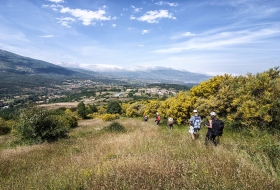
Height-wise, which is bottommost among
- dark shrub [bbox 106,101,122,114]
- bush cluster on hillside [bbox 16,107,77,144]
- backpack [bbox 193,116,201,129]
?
dark shrub [bbox 106,101,122,114]

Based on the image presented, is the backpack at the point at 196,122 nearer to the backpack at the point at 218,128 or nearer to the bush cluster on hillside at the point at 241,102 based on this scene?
the backpack at the point at 218,128

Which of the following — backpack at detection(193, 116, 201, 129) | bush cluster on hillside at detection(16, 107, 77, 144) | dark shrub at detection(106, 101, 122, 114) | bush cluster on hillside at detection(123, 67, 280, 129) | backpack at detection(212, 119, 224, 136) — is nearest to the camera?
backpack at detection(212, 119, 224, 136)

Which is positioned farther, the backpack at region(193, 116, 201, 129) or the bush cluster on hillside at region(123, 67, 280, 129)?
the bush cluster on hillside at region(123, 67, 280, 129)

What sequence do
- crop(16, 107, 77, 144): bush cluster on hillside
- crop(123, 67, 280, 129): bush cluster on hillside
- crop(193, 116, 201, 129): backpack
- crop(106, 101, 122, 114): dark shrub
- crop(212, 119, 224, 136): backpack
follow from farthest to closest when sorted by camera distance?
1. crop(106, 101, 122, 114): dark shrub
2. crop(123, 67, 280, 129): bush cluster on hillside
3. crop(16, 107, 77, 144): bush cluster on hillside
4. crop(193, 116, 201, 129): backpack
5. crop(212, 119, 224, 136): backpack

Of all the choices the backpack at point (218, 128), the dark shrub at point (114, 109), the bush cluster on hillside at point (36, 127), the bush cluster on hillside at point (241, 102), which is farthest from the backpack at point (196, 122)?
the dark shrub at point (114, 109)

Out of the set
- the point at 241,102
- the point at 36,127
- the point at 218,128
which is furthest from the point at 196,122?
the point at 36,127

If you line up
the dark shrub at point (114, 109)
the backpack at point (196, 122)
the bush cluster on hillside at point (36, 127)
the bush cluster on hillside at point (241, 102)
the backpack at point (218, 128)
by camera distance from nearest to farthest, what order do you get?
the backpack at point (218, 128) → the backpack at point (196, 122) → the bush cluster on hillside at point (36, 127) → the bush cluster on hillside at point (241, 102) → the dark shrub at point (114, 109)

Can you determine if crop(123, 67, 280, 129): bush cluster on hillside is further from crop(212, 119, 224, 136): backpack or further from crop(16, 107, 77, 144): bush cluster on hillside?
crop(16, 107, 77, 144): bush cluster on hillside

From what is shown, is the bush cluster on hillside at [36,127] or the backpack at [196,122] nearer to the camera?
the backpack at [196,122]

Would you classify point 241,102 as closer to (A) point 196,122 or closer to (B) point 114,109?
(A) point 196,122

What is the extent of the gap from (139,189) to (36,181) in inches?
96.0

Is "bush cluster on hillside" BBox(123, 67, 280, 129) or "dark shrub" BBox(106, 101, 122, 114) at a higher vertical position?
"bush cluster on hillside" BBox(123, 67, 280, 129)

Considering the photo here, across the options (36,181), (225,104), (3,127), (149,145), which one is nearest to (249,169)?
(149,145)

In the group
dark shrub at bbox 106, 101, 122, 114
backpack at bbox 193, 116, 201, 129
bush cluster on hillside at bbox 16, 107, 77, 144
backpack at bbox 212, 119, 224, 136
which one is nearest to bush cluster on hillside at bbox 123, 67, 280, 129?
backpack at bbox 193, 116, 201, 129
